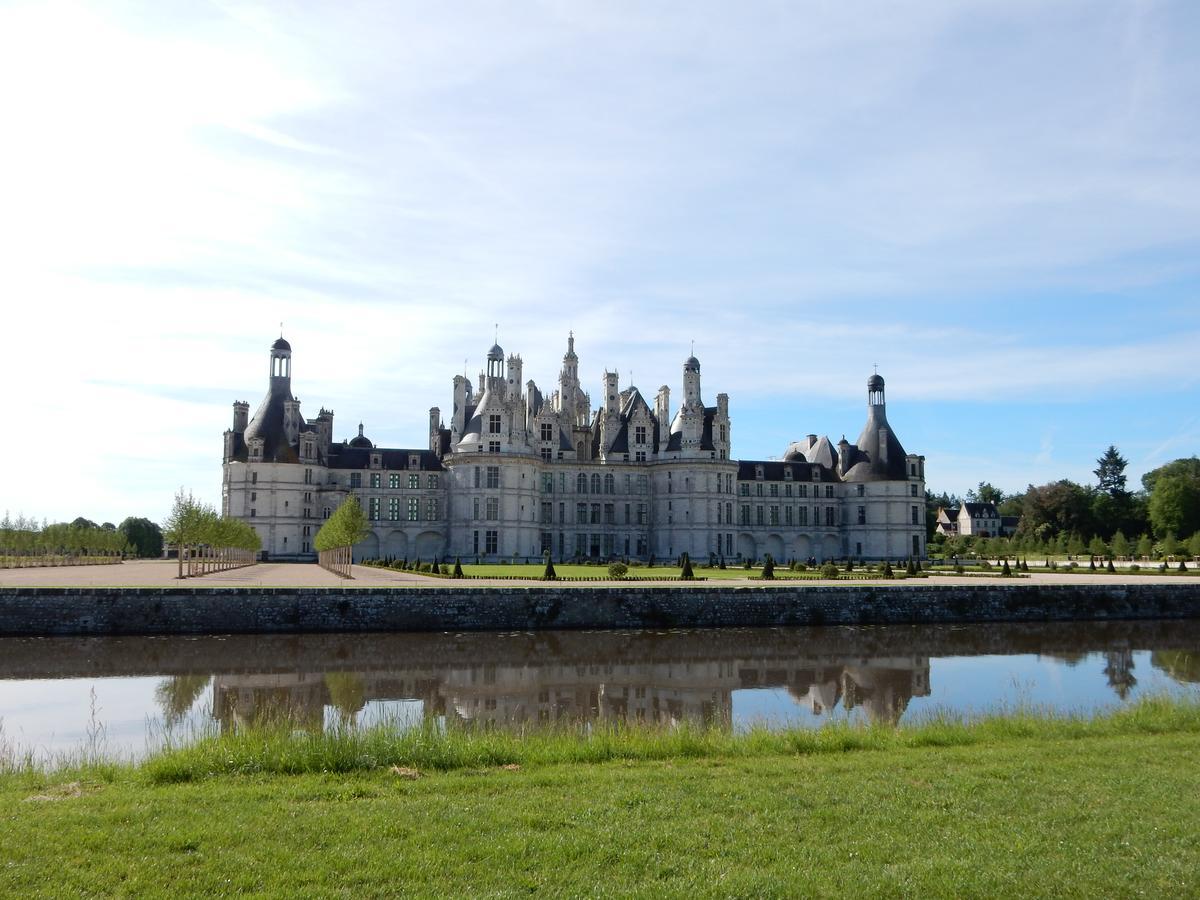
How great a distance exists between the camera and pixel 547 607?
3316 cm

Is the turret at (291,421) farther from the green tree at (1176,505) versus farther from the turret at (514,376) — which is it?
the green tree at (1176,505)

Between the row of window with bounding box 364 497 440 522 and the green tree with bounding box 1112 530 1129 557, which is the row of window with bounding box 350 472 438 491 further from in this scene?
the green tree with bounding box 1112 530 1129 557

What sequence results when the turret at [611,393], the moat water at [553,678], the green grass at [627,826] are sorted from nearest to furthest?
the green grass at [627,826] → the moat water at [553,678] → the turret at [611,393]

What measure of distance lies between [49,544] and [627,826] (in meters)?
71.7

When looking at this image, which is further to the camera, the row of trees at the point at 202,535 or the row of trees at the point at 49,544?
the row of trees at the point at 49,544

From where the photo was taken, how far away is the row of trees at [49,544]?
64.8m

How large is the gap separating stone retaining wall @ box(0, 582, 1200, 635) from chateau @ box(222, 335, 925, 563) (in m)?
30.9

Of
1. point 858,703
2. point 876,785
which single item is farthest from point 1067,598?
point 876,785

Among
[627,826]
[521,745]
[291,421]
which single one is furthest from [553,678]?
[291,421]

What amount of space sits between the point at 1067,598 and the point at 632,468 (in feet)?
126

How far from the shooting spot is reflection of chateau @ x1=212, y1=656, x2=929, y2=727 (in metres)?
18.0

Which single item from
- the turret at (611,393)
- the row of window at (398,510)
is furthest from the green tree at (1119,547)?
the row of window at (398,510)

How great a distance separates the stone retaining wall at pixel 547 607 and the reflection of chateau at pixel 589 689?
27.1ft

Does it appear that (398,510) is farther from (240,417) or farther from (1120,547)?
(1120,547)
